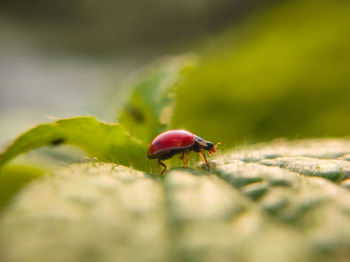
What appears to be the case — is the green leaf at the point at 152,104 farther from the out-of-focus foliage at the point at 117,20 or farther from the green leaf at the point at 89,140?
the out-of-focus foliage at the point at 117,20

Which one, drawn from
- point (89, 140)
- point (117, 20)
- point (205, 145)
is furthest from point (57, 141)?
point (117, 20)

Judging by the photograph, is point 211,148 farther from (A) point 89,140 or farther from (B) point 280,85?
(B) point 280,85

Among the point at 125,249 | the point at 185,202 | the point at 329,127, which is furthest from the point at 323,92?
the point at 125,249

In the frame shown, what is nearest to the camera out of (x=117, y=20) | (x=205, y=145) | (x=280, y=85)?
(x=205, y=145)

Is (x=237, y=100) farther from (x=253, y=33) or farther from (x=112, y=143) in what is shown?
(x=112, y=143)

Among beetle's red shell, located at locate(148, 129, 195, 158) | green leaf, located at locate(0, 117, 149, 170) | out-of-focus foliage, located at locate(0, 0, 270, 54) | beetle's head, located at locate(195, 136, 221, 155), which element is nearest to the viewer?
green leaf, located at locate(0, 117, 149, 170)

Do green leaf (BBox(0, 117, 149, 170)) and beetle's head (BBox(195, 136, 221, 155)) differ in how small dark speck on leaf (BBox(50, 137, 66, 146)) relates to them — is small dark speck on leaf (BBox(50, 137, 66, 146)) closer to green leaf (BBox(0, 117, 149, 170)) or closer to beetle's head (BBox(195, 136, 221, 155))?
green leaf (BBox(0, 117, 149, 170))

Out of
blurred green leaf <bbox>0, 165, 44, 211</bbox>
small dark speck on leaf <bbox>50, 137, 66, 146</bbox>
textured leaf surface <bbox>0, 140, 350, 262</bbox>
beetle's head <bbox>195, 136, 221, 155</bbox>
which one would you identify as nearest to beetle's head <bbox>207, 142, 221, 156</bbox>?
beetle's head <bbox>195, 136, 221, 155</bbox>

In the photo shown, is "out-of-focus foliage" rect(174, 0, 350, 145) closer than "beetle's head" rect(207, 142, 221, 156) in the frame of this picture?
No
